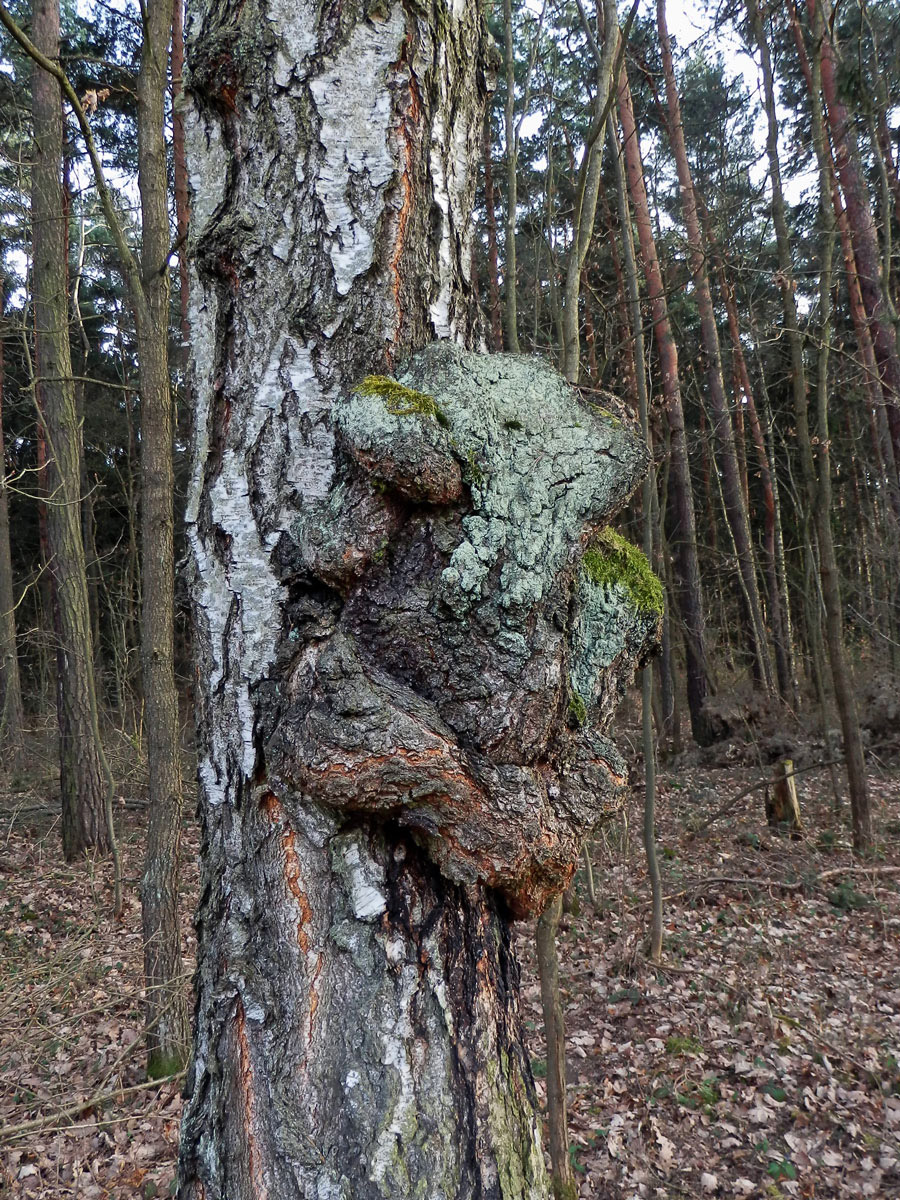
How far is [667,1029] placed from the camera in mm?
4520

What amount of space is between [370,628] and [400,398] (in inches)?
13.8

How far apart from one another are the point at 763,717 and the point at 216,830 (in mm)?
10751

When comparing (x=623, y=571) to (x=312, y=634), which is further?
(x=623, y=571)

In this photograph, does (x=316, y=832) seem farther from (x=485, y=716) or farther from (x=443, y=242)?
(x=443, y=242)

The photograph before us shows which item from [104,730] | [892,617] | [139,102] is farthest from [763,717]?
[139,102]

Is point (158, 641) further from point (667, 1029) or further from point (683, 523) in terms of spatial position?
point (683, 523)

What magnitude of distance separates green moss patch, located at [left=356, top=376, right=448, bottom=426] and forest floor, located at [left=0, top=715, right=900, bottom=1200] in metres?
3.31

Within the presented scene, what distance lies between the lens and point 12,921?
6051 millimetres

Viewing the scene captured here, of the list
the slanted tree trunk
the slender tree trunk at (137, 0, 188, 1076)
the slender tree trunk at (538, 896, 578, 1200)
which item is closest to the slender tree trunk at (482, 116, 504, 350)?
the slanted tree trunk

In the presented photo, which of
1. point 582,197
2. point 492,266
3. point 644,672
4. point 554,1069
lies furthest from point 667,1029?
point 492,266

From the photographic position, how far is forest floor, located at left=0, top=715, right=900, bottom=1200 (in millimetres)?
3467

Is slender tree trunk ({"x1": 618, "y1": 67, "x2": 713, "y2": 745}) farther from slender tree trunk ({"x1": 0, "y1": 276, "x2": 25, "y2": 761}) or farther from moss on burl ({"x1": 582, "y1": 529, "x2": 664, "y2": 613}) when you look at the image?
moss on burl ({"x1": 582, "y1": 529, "x2": 664, "y2": 613})

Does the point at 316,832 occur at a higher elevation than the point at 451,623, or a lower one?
lower

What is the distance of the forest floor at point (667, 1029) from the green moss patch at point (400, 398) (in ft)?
10.9
